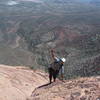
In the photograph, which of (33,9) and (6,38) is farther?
(33,9)

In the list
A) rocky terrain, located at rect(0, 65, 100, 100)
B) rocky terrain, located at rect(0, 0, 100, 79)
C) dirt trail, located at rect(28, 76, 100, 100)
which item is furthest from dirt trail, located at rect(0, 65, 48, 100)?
rocky terrain, located at rect(0, 0, 100, 79)

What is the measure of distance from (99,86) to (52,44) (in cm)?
3425

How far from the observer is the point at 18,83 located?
45.1 feet

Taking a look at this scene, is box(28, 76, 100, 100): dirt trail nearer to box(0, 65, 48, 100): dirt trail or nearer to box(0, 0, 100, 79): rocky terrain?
box(0, 65, 48, 100): dirt trail

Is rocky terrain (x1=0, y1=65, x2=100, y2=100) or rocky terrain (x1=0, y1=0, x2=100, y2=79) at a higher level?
rocky terrain (x1=0, y1=65, x2=100, y2=100)

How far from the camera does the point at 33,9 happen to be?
8462 cm

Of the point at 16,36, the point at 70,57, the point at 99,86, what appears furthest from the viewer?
the point at 16,36

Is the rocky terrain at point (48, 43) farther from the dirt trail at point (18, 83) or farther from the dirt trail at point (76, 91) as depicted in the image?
the dirt trail at point (76, 91)

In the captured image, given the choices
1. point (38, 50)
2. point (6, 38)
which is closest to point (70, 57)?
point (38, 50)

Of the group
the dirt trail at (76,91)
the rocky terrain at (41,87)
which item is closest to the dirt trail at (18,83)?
the rocky terrain at (41,87)

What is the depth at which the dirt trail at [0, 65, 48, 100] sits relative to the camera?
1152cm

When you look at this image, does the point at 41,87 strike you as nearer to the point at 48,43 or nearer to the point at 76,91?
the point at 76,91

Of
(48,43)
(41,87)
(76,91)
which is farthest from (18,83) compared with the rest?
(48,43)

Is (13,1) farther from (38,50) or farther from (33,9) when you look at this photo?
(38,50)
